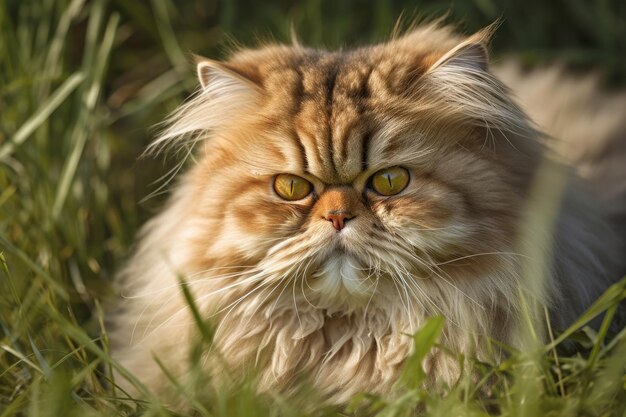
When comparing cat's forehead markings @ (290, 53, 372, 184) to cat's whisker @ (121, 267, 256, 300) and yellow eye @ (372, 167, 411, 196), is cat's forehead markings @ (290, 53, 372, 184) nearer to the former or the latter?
yellow eye @ (372, 167, 411, 196)

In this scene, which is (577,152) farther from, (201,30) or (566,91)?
(201,30)

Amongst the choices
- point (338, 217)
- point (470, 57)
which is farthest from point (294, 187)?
point (470, 57)

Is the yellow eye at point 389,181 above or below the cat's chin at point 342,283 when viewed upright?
above

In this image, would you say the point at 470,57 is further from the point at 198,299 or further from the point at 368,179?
the point at 198,299

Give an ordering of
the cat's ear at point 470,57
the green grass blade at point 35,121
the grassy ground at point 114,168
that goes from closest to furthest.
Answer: the grassy ground at point 114,168
the cat's ear at point 470,57
the green grass blade at point 35,121

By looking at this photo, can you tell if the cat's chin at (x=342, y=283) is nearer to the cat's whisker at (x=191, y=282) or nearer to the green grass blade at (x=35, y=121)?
the cat's whisker at (x=191, y=282)

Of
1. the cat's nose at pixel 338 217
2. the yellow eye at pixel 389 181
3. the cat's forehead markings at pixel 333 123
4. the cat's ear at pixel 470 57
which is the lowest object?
the cat's nose at pixel 338 217

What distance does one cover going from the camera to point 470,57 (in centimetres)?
158

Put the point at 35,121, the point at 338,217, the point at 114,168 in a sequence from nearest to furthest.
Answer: the point at 338,217 < the point at 35,121 < the point at 114,168

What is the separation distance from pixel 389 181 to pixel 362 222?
10 cm

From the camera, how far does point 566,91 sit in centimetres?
270

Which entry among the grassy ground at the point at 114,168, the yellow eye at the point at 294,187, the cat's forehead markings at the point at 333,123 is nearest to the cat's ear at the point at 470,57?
the cat's forehead markings at the point at 333,123

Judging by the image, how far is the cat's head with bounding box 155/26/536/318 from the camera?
1493 mm

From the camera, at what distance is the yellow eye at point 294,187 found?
156 cm
